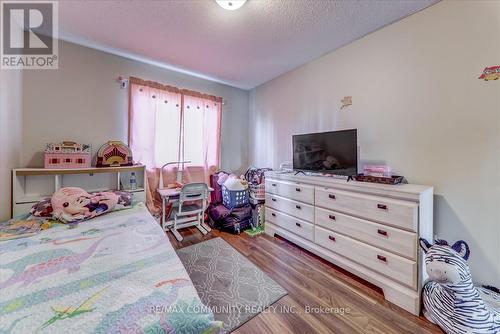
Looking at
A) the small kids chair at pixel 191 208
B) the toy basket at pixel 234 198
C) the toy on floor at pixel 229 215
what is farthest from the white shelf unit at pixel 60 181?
the toy basket at pixel 234 198

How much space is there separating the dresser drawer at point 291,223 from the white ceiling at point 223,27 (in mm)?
2123

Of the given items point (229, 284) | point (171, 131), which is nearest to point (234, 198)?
point (229, 284)

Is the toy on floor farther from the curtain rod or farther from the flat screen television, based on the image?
the curtain rod

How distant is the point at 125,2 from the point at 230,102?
216cm

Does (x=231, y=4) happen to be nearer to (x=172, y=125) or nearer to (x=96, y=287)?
(x=172, y=125)

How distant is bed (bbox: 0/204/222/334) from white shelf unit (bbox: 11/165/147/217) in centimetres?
84

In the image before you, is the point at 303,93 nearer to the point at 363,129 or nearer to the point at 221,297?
the point at 363,129

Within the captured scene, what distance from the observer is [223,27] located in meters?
1.95

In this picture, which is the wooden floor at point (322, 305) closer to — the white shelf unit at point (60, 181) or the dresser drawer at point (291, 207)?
the dresser drawer at point (291, 207)

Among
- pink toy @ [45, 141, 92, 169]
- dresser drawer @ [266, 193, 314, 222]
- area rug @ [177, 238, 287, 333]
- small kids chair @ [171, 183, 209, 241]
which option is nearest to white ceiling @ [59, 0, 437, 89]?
pink toy @ [45, 141, 92, 169]

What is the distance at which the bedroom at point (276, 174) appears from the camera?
109 centimetres

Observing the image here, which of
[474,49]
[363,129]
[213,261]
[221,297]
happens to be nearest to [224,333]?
[221,297]

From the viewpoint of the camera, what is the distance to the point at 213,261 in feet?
6.79

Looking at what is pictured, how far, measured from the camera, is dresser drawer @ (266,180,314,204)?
2.22 meters
